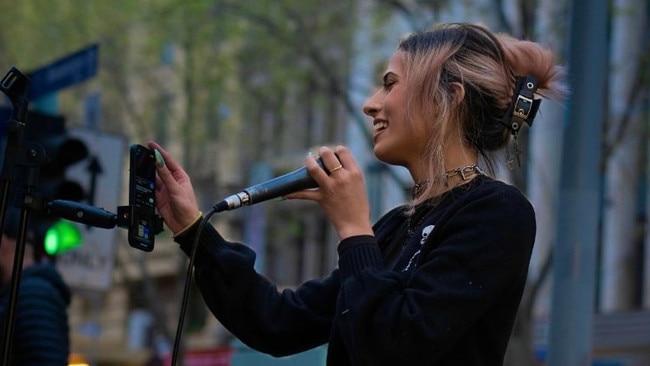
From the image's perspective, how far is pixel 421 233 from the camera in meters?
3.34

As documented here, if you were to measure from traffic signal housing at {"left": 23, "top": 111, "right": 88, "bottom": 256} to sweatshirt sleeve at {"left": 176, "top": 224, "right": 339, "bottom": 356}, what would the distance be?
2.51 meters

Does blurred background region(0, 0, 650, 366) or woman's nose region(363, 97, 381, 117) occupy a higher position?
blurred background region(0, 0, 650, 366)

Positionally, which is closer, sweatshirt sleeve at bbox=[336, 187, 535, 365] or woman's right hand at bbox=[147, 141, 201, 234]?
sweatshirt sleeve at bbox=[336, 187, 535, 365]

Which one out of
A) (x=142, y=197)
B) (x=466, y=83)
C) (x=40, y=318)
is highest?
(x=466, y=83)

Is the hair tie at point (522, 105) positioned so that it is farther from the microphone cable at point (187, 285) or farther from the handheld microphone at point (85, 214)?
the handheld microphone at point (85, 214)

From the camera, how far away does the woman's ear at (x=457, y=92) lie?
3.42 metres

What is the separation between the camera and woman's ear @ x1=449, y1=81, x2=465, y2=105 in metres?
3.42

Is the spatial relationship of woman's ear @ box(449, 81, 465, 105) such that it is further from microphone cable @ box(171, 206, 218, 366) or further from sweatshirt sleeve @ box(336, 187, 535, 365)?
microphone cable @ box(171, 206, 218, 366)

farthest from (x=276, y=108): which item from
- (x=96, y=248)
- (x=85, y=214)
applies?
(x=85, y=214)

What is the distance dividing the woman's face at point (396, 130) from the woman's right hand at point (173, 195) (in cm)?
50

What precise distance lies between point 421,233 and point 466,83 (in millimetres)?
386

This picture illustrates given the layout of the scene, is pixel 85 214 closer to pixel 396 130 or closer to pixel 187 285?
pixel 187 285

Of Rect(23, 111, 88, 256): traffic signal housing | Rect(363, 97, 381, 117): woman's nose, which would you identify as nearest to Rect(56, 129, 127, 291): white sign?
Rect(23, 111, 88, 256): traffic signal housing

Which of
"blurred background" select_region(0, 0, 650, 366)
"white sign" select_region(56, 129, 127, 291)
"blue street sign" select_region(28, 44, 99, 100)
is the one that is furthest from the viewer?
"blurred background" select_region(0, 0, 650, 366)
